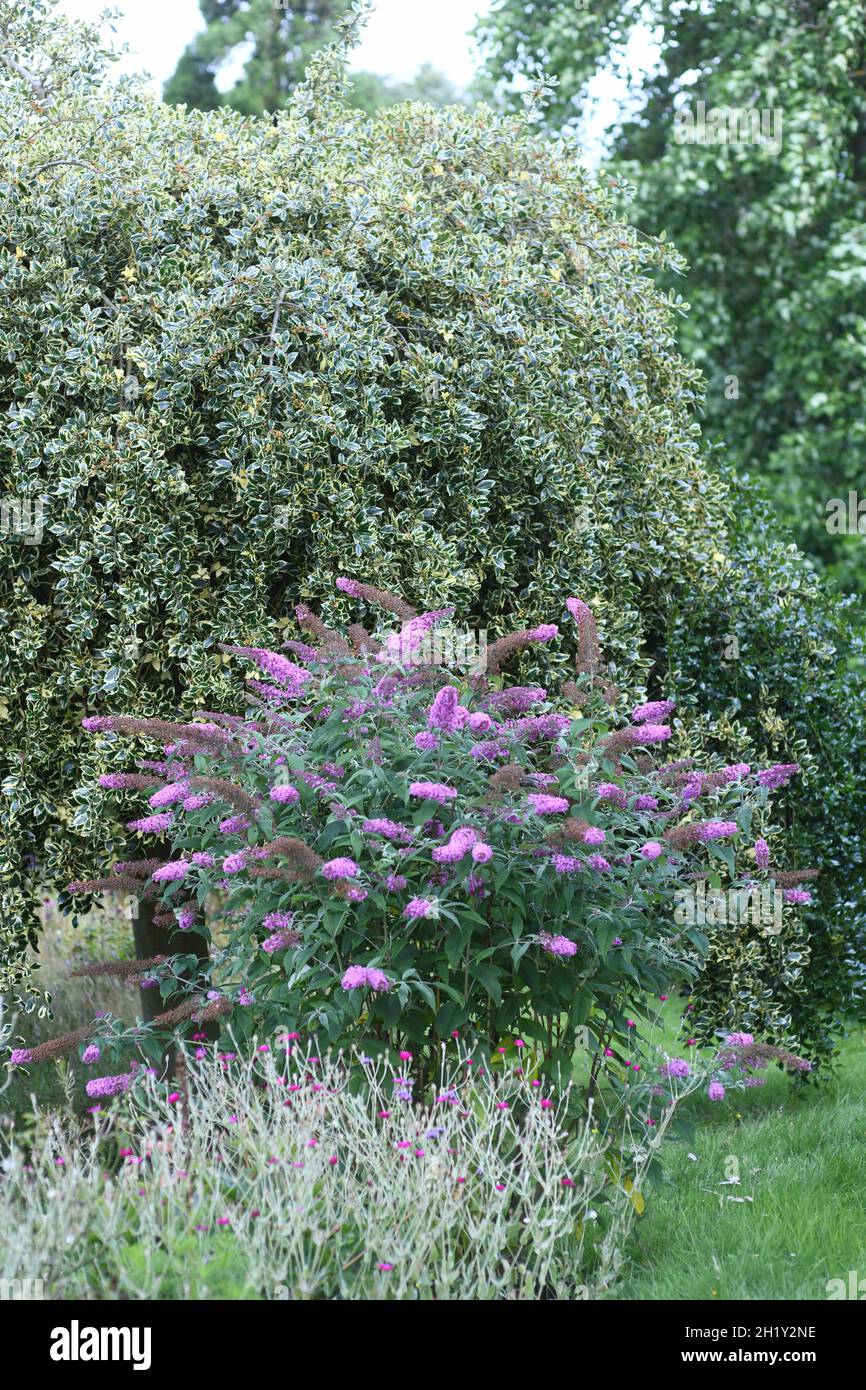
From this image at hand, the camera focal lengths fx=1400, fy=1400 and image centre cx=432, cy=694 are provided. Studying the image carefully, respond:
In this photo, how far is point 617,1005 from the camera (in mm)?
3893

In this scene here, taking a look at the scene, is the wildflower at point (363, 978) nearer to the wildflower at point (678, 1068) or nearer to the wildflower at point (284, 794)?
the wildflower at point (284, 794)

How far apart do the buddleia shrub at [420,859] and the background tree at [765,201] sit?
7365 millimetres

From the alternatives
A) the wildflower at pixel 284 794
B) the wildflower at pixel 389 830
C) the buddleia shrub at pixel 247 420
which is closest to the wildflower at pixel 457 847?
the wildflower at pixel 389 830

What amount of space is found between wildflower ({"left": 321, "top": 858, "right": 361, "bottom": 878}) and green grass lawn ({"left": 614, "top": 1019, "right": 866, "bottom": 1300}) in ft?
4.16

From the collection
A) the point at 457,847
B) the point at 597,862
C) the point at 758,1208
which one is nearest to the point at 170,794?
the point at 457,847

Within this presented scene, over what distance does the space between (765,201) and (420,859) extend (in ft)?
30.2

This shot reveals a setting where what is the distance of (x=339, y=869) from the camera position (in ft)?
11.1

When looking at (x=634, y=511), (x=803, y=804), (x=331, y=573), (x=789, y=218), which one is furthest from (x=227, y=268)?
(x=789, y=218)

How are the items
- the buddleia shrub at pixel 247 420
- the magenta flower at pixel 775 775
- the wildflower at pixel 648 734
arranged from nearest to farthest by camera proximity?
the wildflower at pixel 648 734 < the magenta flower at pixel 775 775 < the buddleia shrub at pixel 247 420

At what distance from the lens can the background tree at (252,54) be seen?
21.4m

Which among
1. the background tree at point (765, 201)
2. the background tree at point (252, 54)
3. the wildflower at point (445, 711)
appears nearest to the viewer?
the wildflower at point (445, 711)

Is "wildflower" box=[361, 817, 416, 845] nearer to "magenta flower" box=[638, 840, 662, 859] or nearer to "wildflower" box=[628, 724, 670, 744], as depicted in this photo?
"magenta flower" box=[638, 840, 662, 859]
